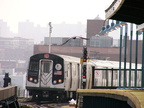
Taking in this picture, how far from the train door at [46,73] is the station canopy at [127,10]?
17.2 metres

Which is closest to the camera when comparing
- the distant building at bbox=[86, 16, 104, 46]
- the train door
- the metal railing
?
the metal railing

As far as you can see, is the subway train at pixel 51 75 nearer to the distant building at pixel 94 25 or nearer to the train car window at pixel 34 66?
the train car window at pixel 34 66

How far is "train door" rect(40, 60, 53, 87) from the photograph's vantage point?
33.3 meters

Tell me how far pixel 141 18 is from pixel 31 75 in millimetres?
18840

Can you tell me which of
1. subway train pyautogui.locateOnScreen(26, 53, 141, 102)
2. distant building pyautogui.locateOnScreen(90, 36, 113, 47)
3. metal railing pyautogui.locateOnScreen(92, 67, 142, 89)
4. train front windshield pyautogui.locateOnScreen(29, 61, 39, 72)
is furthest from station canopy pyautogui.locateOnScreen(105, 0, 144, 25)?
distant building pyautogui.locateOnScreen(90, 36, 113, 47)

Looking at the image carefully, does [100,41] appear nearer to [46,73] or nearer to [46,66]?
[46,66]

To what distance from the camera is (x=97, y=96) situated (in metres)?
19.4

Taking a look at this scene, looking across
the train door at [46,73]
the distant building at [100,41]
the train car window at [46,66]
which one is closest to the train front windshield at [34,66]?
the train door at [46,73]

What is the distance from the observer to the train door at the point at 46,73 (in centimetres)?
3328

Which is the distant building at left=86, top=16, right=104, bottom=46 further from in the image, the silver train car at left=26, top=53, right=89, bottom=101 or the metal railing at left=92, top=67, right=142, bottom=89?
the silver train car at left=26, top=53, right=89, bottom=101

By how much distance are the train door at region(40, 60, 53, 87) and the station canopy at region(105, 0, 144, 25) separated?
56.3 feet

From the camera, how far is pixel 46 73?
33.3 meters

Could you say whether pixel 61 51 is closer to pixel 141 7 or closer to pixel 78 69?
pixel 78 69

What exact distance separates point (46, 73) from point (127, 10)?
63.6 ft
